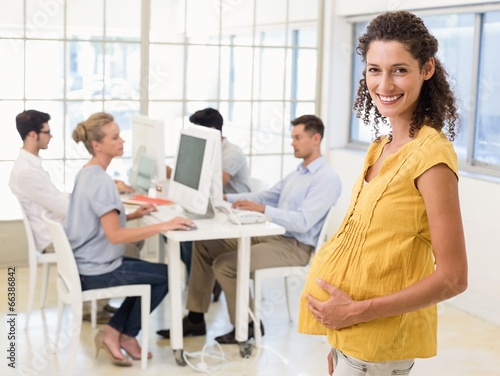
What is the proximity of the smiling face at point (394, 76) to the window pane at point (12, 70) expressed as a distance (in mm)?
4417

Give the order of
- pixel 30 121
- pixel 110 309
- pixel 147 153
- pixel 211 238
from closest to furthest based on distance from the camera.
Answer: pixel 211 238
pixel 30 121
pixel 110 309
pixel 147 153

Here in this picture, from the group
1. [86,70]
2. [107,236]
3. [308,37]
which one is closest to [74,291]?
[107,236]

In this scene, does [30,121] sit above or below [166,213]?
above

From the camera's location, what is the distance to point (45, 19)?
216 inches

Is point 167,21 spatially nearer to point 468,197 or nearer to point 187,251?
point 187,251

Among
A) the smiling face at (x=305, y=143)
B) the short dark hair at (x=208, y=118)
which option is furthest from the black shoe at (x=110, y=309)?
the smiling face at (x=305, y=143)

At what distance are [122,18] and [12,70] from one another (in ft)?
2.84

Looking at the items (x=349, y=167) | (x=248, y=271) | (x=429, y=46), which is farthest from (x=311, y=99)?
(x=429, y=46)

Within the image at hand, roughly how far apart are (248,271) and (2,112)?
248 cm

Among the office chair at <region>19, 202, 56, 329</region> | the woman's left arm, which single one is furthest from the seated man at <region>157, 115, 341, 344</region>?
the woman's left arm

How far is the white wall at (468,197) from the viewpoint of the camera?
181 inches

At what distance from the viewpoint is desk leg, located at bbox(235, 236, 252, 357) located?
12.8ft

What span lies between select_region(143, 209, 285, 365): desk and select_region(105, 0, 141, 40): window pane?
7.17 ft

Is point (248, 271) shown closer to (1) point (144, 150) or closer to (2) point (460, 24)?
(1) point (144, 150)
